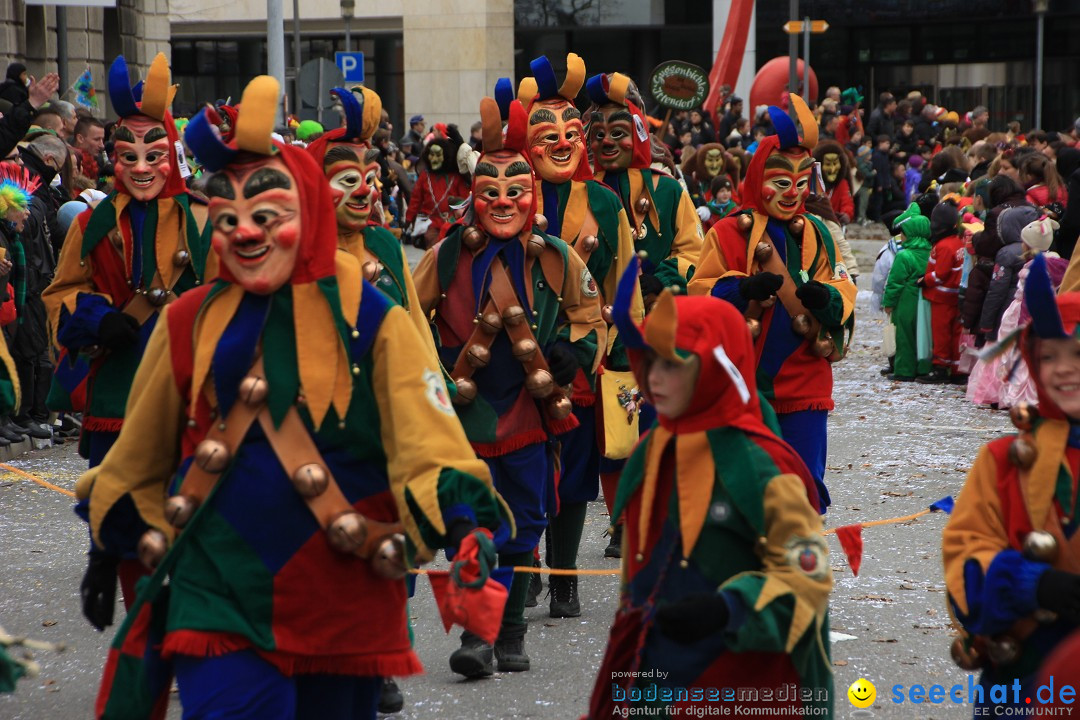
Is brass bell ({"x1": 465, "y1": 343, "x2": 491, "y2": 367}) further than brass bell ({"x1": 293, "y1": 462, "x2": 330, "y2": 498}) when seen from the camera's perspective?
Yes

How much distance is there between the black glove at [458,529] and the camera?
3691 mm

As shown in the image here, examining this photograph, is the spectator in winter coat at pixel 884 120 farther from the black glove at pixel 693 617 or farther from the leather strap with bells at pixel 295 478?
the black glove at pixel 693 617

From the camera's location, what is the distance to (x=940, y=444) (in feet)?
36.8

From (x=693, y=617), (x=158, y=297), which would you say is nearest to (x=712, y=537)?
(x=693, y=617)

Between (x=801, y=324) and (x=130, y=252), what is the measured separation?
9.44ft

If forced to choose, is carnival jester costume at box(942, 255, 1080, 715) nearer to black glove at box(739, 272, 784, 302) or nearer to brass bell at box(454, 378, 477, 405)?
brass bell at box(454, 378, 477, 405)

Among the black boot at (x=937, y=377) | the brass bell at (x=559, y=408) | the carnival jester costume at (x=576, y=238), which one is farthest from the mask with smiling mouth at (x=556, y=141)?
the black boot at (x=937, y=377)

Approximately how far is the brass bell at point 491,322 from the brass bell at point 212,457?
254cm

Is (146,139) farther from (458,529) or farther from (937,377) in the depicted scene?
(937,377)

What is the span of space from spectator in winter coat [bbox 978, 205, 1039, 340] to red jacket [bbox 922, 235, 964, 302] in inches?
56.6

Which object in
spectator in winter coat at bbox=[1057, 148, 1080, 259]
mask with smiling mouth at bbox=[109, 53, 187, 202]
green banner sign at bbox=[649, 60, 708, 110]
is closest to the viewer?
mask with smiling mouth at bbox=[109, 53, 187, 202]

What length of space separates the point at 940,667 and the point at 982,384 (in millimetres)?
5340

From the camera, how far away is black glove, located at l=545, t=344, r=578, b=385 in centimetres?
633

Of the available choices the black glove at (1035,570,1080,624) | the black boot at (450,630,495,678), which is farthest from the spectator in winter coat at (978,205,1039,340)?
the black glove at (1035,570,1080,624)
